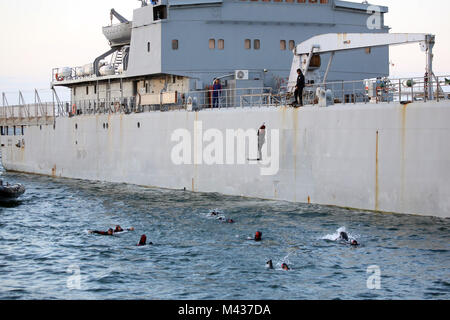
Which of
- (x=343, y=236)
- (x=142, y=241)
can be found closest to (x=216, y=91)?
(x=142, y=241)

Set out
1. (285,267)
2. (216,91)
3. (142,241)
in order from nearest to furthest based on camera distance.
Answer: (285,267)
(142,241)
(216,91)

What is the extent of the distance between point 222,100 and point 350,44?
889 centimetres

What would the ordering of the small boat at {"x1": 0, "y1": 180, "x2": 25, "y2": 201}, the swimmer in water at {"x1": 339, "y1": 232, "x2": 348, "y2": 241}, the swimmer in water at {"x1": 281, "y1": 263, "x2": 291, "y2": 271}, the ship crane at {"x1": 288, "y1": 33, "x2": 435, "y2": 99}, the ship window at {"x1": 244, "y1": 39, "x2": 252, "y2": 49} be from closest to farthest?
the swimmer in water at {"x1": 281, "y1": 263, "x2": 291, "y2": 271} < the swimmer in water at {"x1": 339, "y1": 232, "x2": 348, "y2": 241} < the ship crane at {"x1": 288, "y1": 33, "x2": 435, "y2": 99} < the small boat at {"x1": 0, "y1": 180, "x2": 25, "y2": 201} < the ship window at {"x1": 244, "y1": 39, "x2": 252, "y2": 49}

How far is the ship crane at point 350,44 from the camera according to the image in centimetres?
2639

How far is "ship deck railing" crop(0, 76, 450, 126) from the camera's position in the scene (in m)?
26.3

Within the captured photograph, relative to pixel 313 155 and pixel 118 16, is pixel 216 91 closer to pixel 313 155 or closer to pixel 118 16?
pixel 313 155

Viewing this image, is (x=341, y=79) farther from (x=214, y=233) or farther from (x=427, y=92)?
(x=214, y=233)

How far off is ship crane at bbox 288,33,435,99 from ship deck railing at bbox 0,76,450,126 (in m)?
0.96

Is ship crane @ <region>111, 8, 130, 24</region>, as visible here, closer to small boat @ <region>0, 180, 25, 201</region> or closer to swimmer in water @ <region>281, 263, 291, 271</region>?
small boat @ <region>0, 180, 25, 201</region>

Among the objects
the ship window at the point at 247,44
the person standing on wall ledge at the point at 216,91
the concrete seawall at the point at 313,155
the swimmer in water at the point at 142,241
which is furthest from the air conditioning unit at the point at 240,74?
the swimmer in water at the point at 142,241

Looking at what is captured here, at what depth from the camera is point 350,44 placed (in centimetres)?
3014

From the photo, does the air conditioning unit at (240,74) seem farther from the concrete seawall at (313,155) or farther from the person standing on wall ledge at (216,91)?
the concrete seawall at (313,155)

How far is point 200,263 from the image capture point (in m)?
19.6

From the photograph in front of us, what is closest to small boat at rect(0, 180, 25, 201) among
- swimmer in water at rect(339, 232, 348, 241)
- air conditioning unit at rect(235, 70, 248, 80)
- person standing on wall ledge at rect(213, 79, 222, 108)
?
person standing on wall ledge at rect(213, 79, 222, 108)
